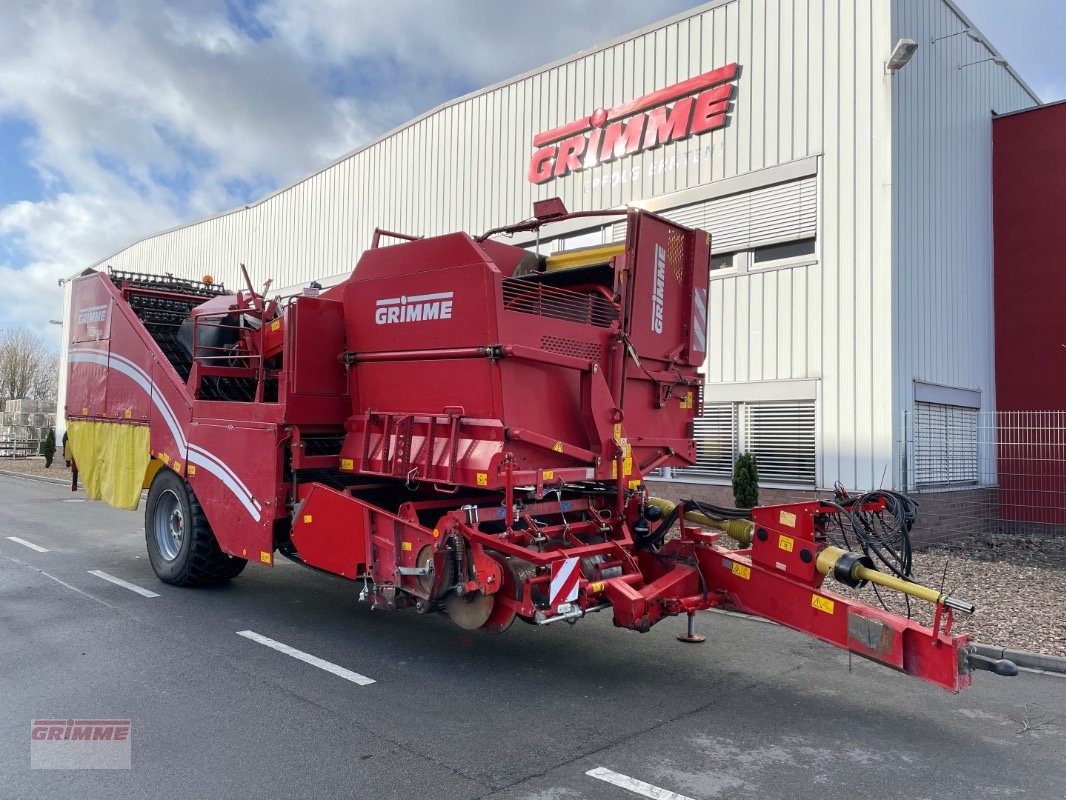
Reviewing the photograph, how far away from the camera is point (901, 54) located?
33.1ft

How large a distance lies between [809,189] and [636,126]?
326 centimetres

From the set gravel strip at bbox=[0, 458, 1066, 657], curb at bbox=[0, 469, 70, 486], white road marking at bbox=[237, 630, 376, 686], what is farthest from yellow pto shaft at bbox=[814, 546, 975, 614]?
curb at bbox=[0, 469, 70, 486]

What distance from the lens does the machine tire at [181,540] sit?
7.43 meters

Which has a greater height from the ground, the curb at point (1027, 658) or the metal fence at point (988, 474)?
the metal fence at point (988, 474)

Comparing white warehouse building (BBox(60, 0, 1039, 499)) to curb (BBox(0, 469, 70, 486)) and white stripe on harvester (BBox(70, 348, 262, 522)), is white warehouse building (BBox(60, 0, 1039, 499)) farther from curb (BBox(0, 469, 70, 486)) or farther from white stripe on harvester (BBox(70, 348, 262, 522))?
curb (BBox(0, 469, 70, 486))

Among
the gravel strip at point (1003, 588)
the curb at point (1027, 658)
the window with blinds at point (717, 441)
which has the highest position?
the window with blinds at point (717, 441)

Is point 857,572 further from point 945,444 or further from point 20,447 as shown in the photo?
point 20,447

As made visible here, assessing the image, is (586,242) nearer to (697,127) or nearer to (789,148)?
(697,127)

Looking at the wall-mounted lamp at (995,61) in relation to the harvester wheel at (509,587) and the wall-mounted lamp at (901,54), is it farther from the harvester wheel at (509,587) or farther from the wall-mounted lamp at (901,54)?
the harvester wheel at (509,587)

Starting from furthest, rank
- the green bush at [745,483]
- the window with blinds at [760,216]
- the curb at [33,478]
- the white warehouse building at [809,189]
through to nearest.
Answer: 1. the curb at [33,478]
2. the window with blinds at [760,216]
3. the green bush at [745,483]
4. the white warehouse building at [809,189]

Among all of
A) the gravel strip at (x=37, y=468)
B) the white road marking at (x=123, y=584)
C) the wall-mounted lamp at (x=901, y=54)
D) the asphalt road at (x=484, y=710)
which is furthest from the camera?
the gravel strip at (x=37, y=468)

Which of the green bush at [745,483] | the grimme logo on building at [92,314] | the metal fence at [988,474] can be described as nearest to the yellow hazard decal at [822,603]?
the green bush at [745,483]

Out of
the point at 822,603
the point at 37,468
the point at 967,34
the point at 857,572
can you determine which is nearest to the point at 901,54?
the point at 967,34

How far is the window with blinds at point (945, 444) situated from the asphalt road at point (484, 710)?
18.2 feet
